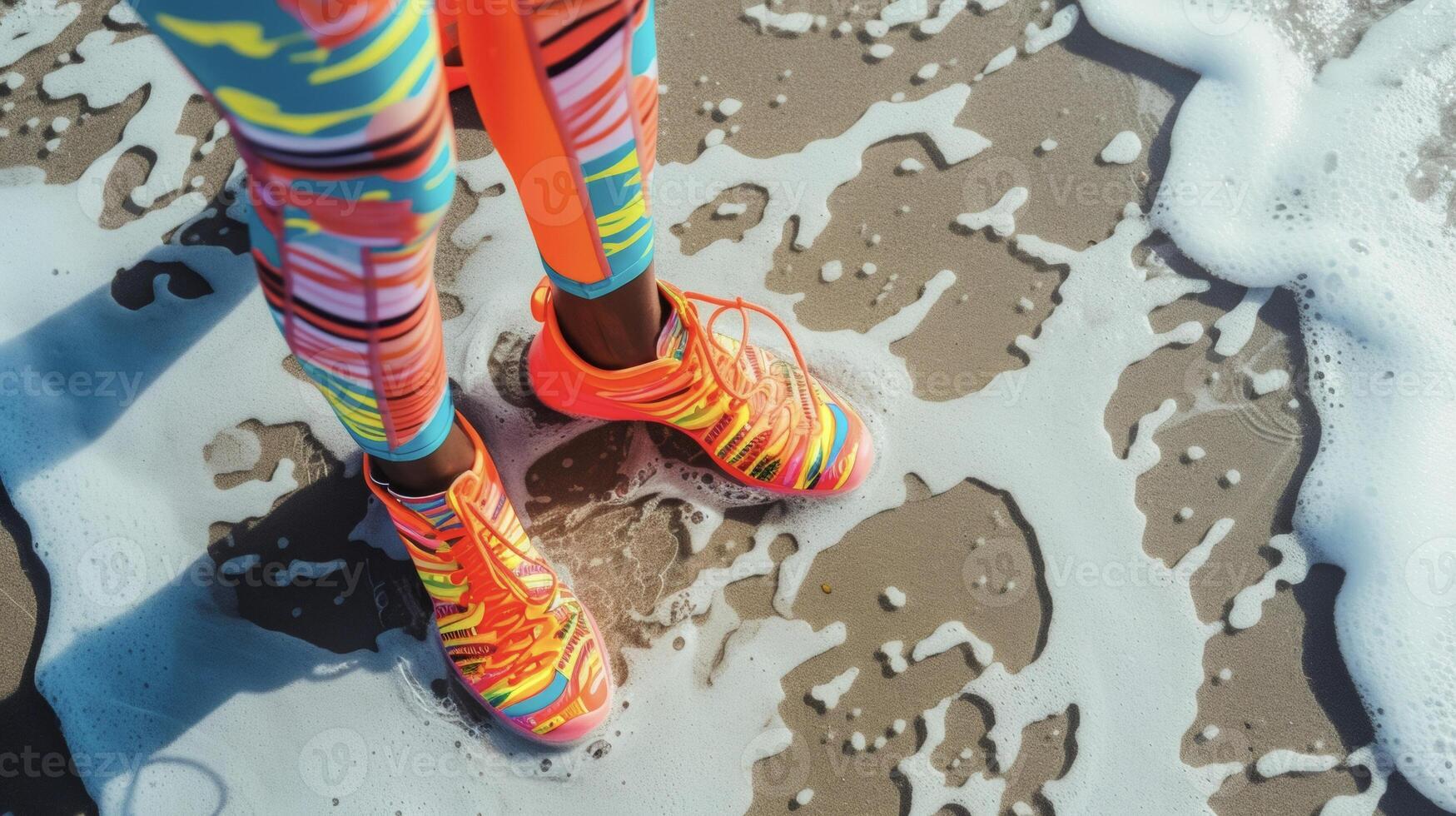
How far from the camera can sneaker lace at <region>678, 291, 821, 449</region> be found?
1.27 meters

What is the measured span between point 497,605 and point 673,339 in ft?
1.53

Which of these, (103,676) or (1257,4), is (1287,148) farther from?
(103,676)

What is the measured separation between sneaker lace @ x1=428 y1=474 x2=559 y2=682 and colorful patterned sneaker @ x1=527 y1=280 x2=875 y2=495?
0.26m

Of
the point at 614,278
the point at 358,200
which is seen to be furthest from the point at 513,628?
the point at 358,200

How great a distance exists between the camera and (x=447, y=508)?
114cm

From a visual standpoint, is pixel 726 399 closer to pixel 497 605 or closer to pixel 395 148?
pixel 497 605

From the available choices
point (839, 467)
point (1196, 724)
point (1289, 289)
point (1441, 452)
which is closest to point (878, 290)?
point (839, 467)

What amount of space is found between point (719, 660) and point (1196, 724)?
769mm

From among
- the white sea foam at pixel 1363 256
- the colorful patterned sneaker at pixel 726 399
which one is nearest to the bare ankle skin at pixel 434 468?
the colorful patterned sneaker at pixel 726 399

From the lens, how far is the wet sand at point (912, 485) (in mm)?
1390

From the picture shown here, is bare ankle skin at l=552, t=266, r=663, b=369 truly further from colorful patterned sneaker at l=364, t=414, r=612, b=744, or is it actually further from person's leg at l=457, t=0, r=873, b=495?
colorful patterned sneaker at l=364, t=414, r=612, b=744

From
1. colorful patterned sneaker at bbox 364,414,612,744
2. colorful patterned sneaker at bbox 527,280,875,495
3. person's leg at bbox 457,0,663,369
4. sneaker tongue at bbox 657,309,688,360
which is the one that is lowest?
colorful patterned sneaker at bbox 364,414,612,744

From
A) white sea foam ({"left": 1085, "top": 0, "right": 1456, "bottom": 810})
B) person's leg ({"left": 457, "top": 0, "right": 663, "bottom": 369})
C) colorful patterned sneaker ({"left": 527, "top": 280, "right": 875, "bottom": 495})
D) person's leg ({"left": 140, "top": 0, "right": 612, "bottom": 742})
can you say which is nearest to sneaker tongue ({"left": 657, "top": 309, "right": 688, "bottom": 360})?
colorful patterned sneaker ({"left": 527, "top": 280, "right": 875, "bottom": 495})

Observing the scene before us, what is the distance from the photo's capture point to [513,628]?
1291mm
